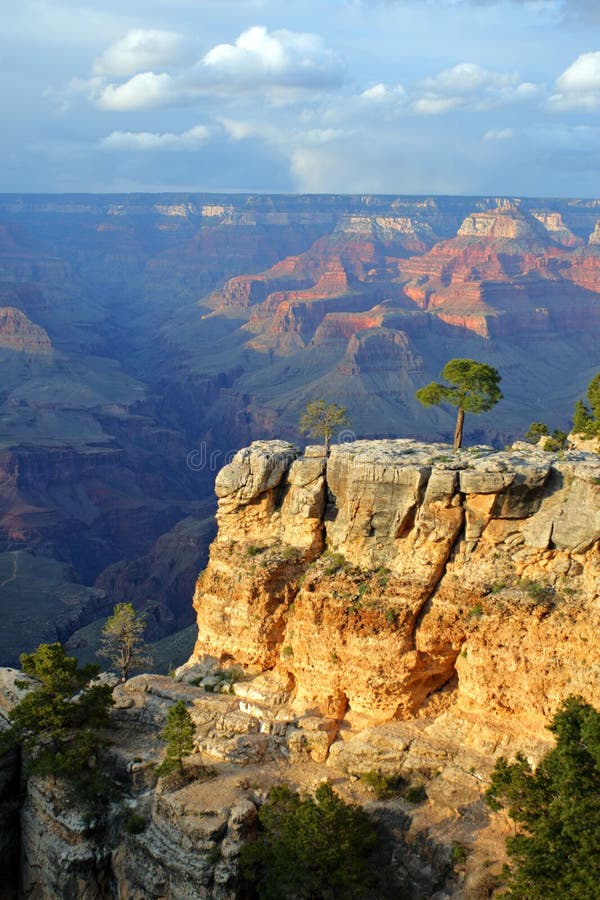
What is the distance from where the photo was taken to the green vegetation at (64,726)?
36.4 metres

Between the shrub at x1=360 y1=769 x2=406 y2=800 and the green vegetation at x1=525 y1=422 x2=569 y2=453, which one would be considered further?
the green vegetation at x1=525 y1=422 x2=569 y2=453

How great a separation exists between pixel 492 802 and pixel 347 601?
9.76 meters

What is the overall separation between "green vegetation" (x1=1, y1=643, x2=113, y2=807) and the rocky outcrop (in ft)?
20.0

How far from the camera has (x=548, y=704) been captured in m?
32.9

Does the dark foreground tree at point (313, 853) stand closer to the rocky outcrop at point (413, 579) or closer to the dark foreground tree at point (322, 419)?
the rocky outcrop at point (413, 579)

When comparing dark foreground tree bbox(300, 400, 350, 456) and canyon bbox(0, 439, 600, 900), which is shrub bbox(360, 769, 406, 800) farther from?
dark foreground tree bbox(300, 400, 350, 456)

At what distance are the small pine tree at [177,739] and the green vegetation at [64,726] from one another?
3.12 meters

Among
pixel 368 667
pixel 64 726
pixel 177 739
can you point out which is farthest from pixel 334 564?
pixel 64 726

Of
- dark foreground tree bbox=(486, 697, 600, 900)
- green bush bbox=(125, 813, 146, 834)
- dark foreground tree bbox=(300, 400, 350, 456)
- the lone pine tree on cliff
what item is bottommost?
green bush bbox=(125, 813, 146, 834)

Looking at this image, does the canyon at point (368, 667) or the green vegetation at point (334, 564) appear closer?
the canyon at point (368, 667)

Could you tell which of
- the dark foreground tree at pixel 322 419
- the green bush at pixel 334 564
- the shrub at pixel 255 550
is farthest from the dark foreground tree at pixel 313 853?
the dark foreground tree at pixel 322 419

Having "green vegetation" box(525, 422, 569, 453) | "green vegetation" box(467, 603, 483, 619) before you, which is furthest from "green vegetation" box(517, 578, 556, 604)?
"green vegetation" box(525, 422, 569, 453)

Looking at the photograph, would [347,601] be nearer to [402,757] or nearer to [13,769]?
[402,757]

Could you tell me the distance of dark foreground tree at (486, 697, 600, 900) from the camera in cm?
2664
